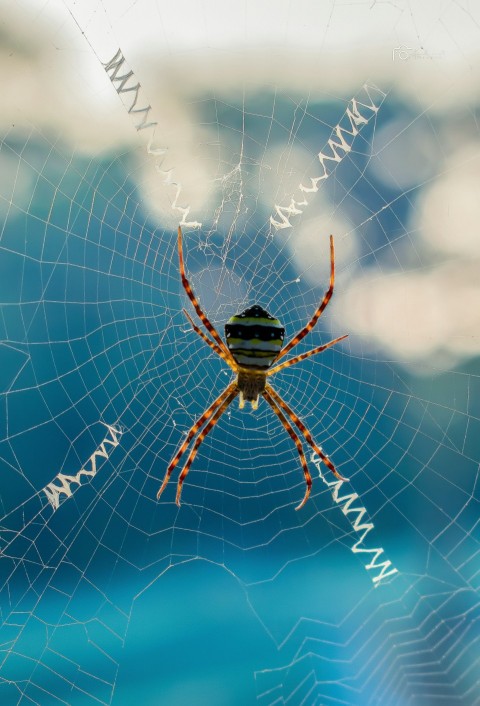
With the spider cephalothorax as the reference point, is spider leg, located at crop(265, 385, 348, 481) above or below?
below

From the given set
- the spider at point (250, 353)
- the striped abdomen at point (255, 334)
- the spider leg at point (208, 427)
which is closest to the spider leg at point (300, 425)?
the spider at point (250, 353)

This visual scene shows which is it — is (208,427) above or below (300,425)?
below

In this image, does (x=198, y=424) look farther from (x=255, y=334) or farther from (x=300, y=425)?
(x=255, y=334)

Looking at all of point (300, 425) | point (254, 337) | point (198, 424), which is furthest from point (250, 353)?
point (300, 425)

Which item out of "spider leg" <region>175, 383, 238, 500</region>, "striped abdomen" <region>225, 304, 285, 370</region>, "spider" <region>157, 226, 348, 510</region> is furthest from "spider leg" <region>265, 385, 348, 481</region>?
"striped abdomen" <region>225, 304, 285, 370</region>

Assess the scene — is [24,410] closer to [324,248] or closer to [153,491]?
[153,491]

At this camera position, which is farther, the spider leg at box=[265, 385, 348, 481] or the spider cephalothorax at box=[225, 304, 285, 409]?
the spider leg at box=[265, 385, 348, 481]

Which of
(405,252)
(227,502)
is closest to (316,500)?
(227,502)

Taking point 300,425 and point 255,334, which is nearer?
point 255,334

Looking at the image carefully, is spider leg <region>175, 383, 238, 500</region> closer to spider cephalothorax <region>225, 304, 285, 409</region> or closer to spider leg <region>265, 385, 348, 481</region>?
spider leg <region>265, 385, 348, 481</region>
